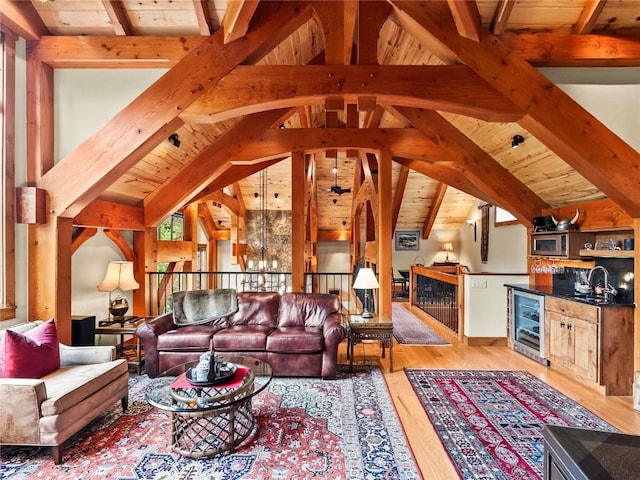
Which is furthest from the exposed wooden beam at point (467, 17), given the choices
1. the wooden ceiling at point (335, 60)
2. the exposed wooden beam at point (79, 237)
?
the exposed wooden beam at point (79, 237)

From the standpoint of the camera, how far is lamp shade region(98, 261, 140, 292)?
4.24 m

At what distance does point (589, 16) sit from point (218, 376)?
4414 mm

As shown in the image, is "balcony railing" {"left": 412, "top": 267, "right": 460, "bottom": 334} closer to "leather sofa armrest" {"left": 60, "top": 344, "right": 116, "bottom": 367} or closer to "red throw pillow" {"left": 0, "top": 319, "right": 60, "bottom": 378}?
"leather sofa armrest" {"left": 60, "top": 344, "right": 116, "bottom": 367}

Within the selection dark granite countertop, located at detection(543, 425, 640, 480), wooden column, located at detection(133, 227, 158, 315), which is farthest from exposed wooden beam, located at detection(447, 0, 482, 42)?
wooden column, located at detection(133, 227, 158, 315)

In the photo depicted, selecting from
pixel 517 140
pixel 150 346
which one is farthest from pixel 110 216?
pixel 517 140

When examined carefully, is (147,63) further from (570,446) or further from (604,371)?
(604,371)

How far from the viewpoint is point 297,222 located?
5.23 metres

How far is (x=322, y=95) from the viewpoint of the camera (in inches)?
126

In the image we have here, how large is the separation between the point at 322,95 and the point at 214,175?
247 cm

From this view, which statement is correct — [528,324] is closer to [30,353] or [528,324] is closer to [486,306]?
[486,306]

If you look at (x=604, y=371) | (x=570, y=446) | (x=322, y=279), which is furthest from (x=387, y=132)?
→ (x=322, y=279)

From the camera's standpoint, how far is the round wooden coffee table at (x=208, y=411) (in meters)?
2.33

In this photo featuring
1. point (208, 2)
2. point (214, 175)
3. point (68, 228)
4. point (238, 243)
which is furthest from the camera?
point (238, 243)

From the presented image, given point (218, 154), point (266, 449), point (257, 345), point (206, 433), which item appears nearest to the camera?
point (266, 449)
